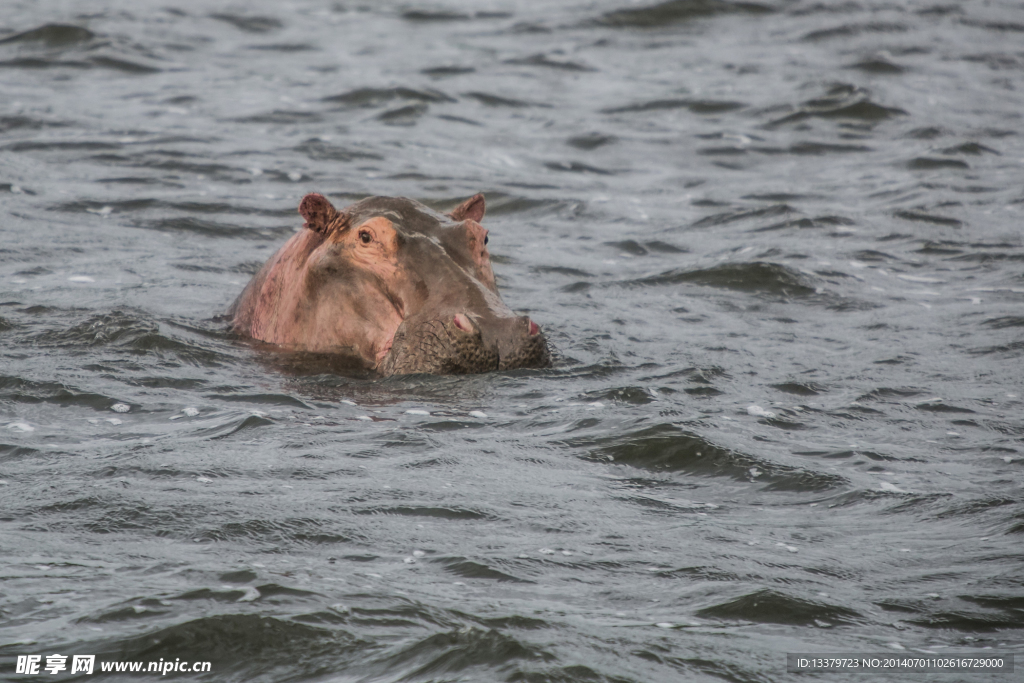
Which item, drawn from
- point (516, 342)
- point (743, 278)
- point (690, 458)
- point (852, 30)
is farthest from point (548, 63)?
point (690, 458)

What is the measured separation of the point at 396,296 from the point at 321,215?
0.76 m

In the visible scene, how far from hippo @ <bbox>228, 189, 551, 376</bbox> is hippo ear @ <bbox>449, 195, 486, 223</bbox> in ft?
0.39

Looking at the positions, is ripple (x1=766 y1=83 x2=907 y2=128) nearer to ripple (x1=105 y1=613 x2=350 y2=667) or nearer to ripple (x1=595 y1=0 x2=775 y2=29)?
ripple (x1=595 y1=0 x2=775 y2=29)

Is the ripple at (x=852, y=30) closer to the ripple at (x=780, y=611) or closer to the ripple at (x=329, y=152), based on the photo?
the ripple at (x=329, y=152)

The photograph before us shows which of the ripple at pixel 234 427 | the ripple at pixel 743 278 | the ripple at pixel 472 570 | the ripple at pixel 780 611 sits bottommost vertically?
the ripple at pixel 743 278

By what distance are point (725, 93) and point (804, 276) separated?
8.75 m

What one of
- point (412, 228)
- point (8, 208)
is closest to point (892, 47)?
point (8, 208)

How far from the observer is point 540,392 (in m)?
7.15

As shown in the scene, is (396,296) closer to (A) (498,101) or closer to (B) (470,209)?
(B) (470,209)

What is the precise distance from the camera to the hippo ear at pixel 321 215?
296 inches

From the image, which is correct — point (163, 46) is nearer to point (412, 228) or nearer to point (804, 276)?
point (804, 276)

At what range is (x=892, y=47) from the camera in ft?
71.2

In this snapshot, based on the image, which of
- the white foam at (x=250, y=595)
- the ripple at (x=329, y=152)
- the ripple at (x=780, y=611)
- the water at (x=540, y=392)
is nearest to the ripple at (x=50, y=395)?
the water at (x=540, y=392)

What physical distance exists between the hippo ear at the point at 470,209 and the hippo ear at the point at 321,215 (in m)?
0.90
